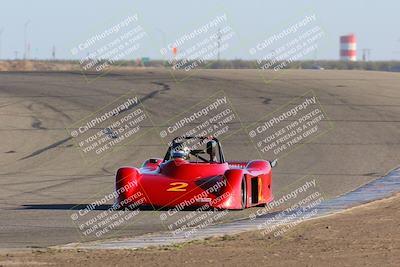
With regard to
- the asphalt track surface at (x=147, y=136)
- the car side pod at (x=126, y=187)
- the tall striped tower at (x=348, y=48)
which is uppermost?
the car side pod at (x=126, y=187)

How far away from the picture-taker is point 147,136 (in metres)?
26.9

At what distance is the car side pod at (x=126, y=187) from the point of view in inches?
612

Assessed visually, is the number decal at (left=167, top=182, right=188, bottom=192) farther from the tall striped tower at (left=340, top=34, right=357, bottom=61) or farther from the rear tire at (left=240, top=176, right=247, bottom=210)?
the tall striped tower at (left=340, top=34, right=357, bottom=61)

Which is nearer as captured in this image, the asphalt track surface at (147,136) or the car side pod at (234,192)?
the asphalt track surface at (147,136)

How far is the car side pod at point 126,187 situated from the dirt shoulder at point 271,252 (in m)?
3.66

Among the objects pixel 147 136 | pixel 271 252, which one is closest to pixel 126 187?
pixel 271 252

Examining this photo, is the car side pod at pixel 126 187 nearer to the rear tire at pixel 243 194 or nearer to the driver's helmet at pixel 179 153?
the driver's helmet at pixel 179 153

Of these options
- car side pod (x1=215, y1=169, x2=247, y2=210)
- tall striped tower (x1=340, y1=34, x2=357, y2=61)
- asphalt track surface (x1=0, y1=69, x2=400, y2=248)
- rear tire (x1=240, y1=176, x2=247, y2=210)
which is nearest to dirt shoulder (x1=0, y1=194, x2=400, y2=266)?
asphalt track surface (x1=0, y1=69, x2=400, y2=248)

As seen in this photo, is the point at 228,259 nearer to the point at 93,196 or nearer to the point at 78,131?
the point at 93,196

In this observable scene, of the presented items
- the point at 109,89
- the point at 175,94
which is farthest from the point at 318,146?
the point at 109,89

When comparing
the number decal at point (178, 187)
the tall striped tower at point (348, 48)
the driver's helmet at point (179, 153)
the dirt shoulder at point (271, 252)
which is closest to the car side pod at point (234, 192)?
the number decal at point (178, 187)

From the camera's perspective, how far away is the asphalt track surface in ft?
50.1

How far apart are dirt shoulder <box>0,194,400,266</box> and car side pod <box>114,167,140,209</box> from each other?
12.0 feet

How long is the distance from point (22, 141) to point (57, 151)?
1804mm
